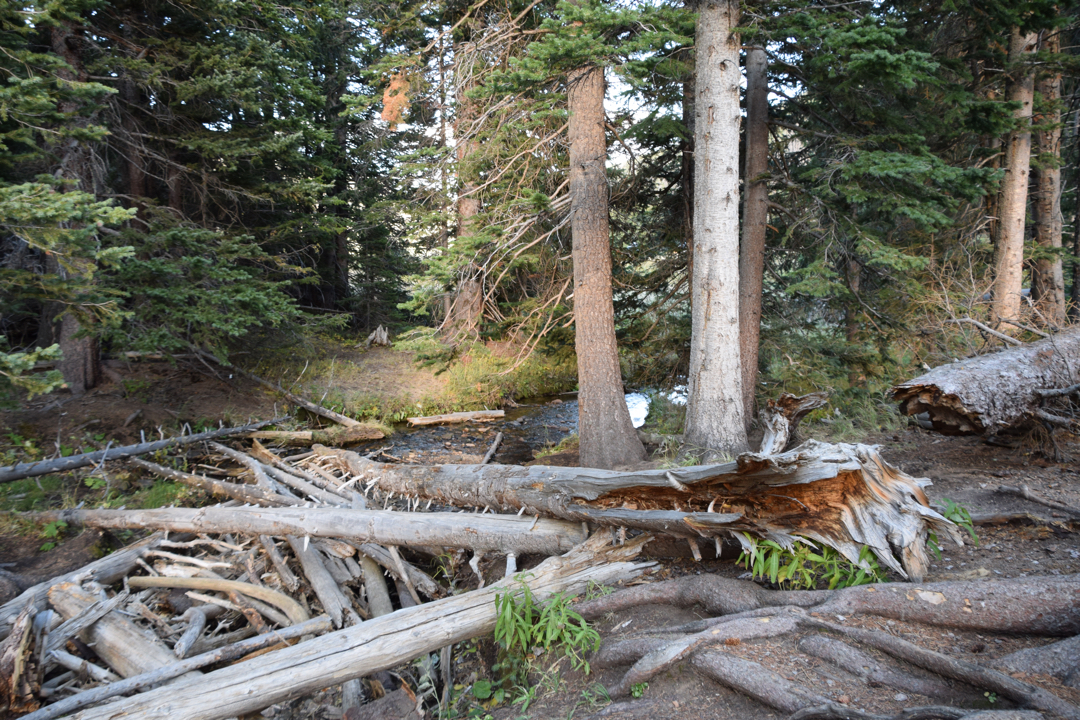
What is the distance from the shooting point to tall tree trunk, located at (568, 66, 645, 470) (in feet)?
25.7

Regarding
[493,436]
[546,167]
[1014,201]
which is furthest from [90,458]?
[1014,201]

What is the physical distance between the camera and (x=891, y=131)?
788cm

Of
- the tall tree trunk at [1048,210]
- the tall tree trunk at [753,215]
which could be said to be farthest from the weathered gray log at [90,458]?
the tall tree trunk at [1048,210]

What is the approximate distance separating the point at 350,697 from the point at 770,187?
888 cm

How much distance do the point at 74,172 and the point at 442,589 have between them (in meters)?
9.97

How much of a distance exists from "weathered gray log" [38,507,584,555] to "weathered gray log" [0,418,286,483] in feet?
5.41

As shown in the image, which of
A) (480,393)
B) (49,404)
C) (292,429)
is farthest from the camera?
(480,393)

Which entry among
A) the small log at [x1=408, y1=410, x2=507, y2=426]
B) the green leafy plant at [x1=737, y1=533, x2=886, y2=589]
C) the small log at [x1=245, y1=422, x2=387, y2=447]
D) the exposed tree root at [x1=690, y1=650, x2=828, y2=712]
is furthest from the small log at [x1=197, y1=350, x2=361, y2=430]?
the exposed tree root at [x1=690, y1=650, x2=828, y2=712]

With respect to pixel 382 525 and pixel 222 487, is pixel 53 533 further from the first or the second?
pixel 382 525

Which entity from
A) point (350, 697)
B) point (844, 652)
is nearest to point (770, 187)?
point (844, 652)

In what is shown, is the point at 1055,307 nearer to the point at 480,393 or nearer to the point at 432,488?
the point at 432,488

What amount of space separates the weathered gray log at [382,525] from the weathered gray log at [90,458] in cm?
165

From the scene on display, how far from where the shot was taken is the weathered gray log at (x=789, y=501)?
3473mm

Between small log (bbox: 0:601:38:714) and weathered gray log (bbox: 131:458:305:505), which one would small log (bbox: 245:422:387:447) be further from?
small log (bbox: 0:601:38:714)
